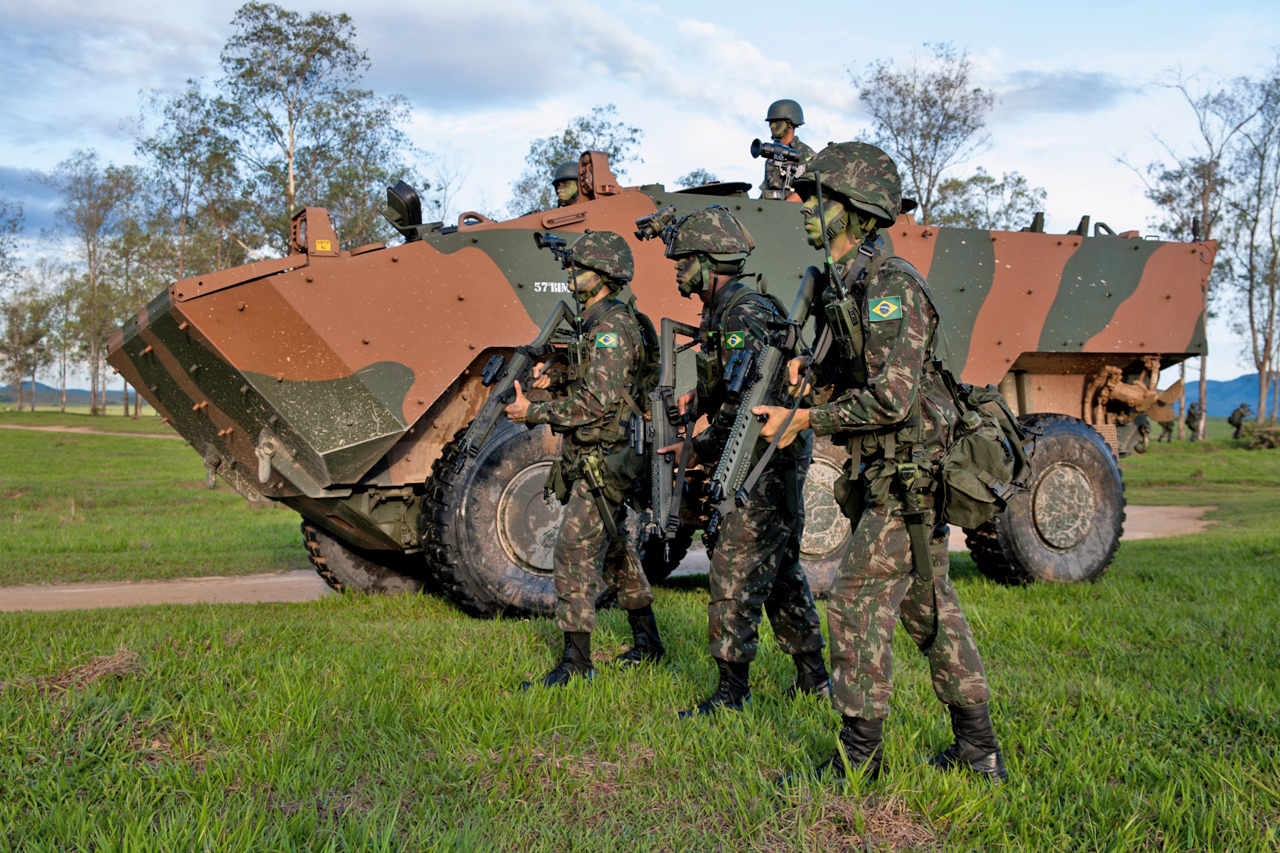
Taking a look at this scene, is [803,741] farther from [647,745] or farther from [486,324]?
[486,324]

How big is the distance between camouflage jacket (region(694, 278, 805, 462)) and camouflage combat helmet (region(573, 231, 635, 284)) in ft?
1.58

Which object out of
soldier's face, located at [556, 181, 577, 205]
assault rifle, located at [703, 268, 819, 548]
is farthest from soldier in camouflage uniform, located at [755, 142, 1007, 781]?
soldier's face, located at [556, 181, 577, 205]

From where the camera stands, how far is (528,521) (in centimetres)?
580

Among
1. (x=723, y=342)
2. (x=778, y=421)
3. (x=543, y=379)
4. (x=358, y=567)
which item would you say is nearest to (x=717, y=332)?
(x=723, y=342)

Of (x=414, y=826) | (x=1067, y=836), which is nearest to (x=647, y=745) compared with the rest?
(x=414, y=826)

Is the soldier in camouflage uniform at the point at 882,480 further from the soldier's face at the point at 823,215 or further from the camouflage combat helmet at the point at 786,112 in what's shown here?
the camouflage combat helmet at the point at 786,112

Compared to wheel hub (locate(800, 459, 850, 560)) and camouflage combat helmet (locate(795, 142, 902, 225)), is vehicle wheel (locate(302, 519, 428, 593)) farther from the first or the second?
camouflage combat helmet (locate(795, 142, 902, 225))

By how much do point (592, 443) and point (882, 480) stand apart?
159cm

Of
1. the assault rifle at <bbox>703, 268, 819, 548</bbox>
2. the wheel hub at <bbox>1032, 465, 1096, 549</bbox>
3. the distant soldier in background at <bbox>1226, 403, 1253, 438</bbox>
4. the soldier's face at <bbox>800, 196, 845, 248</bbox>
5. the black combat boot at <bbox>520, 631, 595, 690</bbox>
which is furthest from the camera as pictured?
the distant soldier in background at <bbox>1226, 403, 1253, 438</bbox>

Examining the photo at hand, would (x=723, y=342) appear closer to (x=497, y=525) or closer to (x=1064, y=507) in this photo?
(x=497, y=525)

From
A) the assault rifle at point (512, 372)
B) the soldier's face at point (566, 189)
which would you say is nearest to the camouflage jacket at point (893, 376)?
the assault rifle at point (512, 372)

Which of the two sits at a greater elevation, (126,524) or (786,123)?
(786,123)

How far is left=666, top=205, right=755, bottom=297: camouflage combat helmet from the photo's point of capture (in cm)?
407

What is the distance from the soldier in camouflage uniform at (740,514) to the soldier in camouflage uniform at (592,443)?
0.31m
